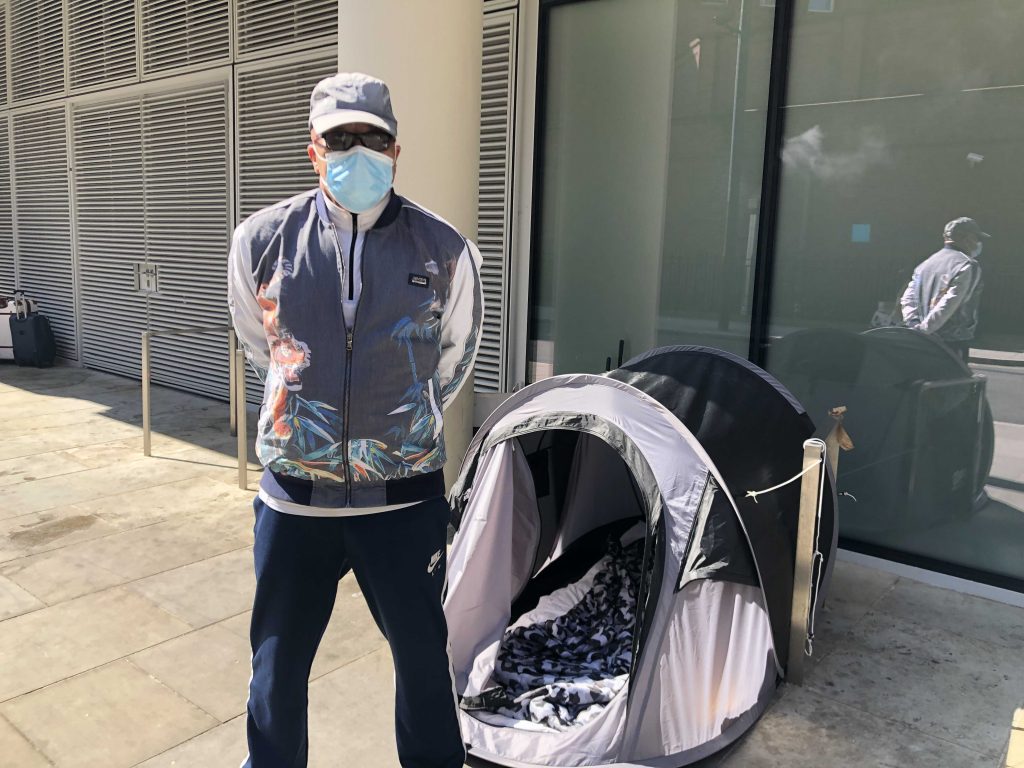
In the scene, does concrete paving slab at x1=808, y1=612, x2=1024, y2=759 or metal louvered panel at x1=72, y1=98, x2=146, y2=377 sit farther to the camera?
metal louvered panel at x1=72, y1=98, x2=146, y2=377

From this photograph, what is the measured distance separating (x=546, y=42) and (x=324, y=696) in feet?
14.2

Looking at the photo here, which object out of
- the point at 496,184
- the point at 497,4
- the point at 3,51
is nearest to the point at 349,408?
the point at 496,184

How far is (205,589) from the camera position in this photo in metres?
4.21

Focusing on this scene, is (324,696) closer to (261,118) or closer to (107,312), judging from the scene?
(261,118)

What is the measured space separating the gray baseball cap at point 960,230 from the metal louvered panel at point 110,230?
26.3 feet

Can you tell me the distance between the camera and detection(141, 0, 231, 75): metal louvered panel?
830 cm

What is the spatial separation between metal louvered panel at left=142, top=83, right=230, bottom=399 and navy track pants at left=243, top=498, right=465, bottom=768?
683cm

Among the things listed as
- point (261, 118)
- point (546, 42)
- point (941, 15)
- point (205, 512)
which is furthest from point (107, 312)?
point (941, 15)

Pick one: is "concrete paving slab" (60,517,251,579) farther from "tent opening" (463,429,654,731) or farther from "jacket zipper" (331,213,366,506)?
"jacket zipper" (331,213,366,506)

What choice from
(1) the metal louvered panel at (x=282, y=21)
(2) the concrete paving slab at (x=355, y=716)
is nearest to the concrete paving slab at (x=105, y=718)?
(2) the concrete paving slab at (x=355, y=716)

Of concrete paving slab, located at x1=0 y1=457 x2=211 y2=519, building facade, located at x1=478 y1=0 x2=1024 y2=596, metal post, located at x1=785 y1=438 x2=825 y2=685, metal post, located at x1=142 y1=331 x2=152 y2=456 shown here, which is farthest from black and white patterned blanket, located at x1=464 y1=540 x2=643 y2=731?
metal post, located at x1=142 y1=331 x2=152 y2=456

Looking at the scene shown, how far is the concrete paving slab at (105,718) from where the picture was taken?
2879mm

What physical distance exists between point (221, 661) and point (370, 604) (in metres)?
1.54

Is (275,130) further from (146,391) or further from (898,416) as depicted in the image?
(898,416)
